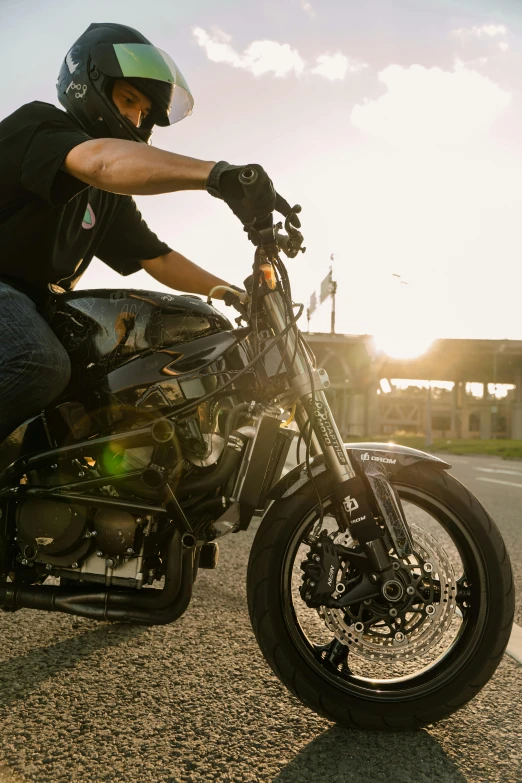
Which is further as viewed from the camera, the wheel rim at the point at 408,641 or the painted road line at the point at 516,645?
the painted road line at the point at 516,645

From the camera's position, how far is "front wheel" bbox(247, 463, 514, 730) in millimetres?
1886

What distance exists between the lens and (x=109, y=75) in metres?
2.12

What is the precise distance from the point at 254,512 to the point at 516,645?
Answer: 1.34 m

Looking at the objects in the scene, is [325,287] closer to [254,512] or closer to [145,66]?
[145,66]

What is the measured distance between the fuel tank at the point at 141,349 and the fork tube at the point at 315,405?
0.13 m

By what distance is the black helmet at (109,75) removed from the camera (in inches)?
83.8

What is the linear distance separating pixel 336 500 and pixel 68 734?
98cm

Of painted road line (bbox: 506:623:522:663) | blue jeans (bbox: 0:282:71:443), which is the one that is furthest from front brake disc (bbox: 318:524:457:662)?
blue jeans (bbox: 0:282:71:443)

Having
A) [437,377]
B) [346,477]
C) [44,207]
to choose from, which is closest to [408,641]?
[346,477]

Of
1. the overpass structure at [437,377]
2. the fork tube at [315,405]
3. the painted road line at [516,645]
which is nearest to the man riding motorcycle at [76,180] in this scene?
the fork tube at [315,405]

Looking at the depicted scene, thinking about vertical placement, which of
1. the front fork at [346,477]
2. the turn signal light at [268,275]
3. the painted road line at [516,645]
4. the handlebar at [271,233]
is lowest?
the painted road line at [516,645]

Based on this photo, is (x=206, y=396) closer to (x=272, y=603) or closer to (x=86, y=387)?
(x=86, y=387)

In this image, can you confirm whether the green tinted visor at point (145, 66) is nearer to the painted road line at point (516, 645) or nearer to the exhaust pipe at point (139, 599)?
the exhaust pipe at point (139, 599)

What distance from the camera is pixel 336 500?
2.01m
